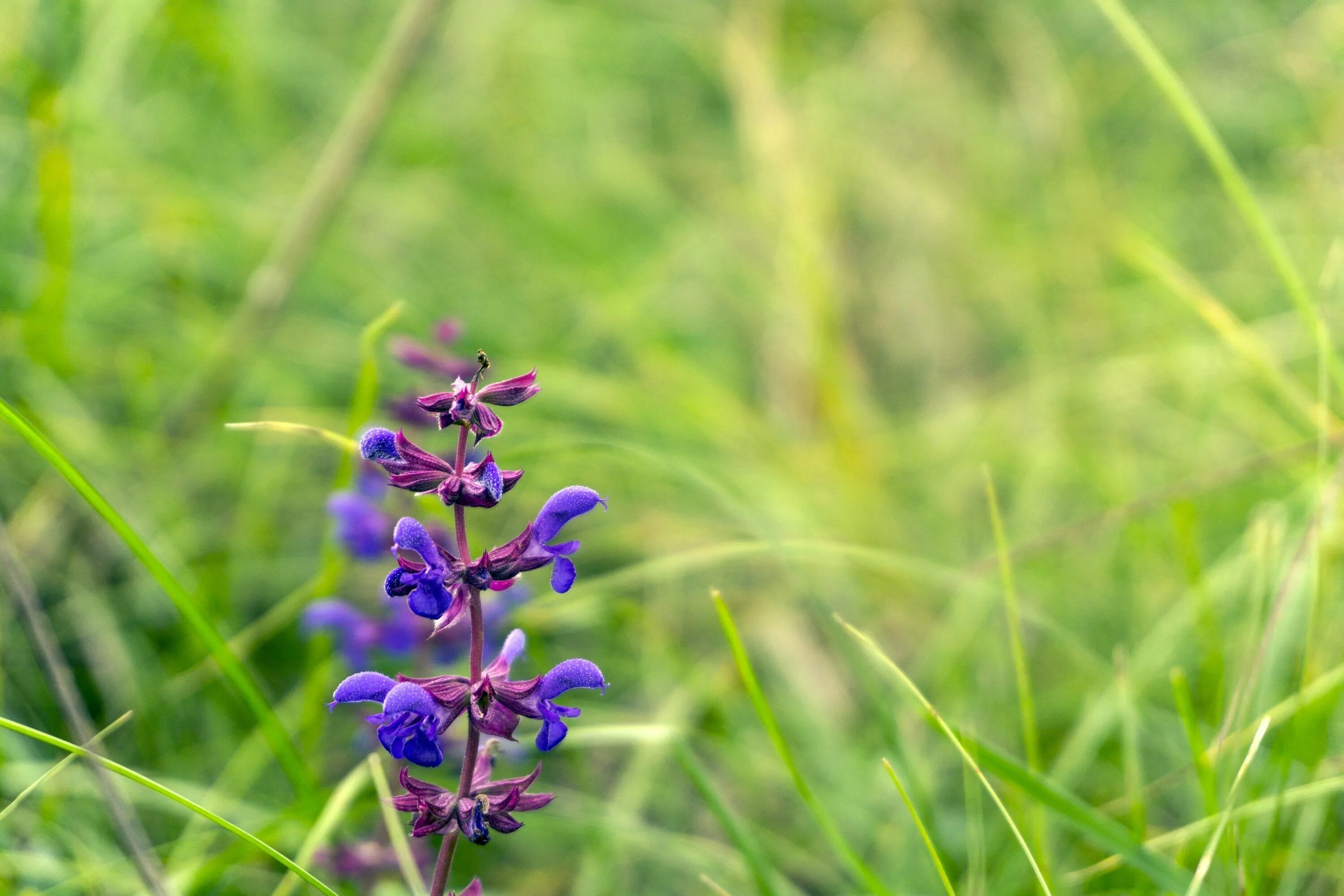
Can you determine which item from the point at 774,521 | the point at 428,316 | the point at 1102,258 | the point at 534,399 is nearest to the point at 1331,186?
the point at 1102,258

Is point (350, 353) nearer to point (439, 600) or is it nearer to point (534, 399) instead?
point (534, 399)

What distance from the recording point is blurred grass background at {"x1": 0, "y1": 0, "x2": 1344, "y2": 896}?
2113 mm

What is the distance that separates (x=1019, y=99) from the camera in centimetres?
477

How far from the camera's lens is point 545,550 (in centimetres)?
127

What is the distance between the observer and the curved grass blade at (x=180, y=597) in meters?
1.28

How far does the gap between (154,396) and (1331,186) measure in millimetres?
3425

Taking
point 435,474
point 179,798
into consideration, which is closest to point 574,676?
point 435,474

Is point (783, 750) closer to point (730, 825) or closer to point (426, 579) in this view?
point (730, 825)

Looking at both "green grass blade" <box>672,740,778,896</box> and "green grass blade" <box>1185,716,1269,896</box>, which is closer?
"green grass blade" <box>1185,716,1269,896</box>

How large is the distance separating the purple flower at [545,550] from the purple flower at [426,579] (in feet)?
0.11

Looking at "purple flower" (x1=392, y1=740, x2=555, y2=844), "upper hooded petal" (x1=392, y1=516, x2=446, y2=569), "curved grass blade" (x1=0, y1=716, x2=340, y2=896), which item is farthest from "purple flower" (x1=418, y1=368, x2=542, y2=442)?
"curved grass blade" (x1=0, y1=716, x2=340, y2=896)

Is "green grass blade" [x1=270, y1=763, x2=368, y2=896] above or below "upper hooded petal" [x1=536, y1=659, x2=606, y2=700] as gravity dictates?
below

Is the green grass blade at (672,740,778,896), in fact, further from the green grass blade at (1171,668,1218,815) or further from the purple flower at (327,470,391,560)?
the purple flower at (327,470,391,560)

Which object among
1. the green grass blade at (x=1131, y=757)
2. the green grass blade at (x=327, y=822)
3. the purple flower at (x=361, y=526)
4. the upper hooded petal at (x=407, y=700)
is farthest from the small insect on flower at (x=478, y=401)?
the green grass blade at (x=1131, y=757)
